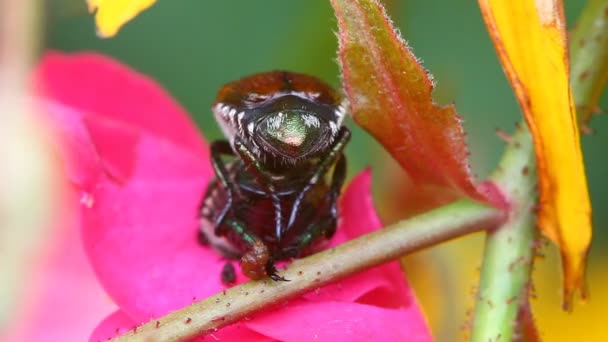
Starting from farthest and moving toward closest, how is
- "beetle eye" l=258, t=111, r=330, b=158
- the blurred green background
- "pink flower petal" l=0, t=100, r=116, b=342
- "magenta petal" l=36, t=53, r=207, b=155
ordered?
the blurred green background → "magenta petal" l=36, t=53, r=207, b=155 → "pink flower petal" l=0, t=100, r=116, b=342 → "beetle eye" l=258, t=111, r=330, b=158

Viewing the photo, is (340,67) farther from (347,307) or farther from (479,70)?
(479,70)

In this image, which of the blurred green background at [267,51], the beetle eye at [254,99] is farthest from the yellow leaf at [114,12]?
the blurred green background at [267,51]

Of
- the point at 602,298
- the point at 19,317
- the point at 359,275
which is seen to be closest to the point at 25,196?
the point at 19,317

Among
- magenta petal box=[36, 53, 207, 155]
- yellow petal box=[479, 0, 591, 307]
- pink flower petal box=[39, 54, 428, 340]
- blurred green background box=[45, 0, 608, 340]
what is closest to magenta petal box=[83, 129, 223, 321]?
pink flower petal box=[39, 54, 428, 340]

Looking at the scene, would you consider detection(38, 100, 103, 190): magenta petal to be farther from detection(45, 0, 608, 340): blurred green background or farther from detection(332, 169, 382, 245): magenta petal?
detection(45, 0, 608, 340): blurred green background

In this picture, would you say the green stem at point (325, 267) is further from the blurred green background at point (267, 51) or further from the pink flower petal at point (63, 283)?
the blurred green background at point (267, 51)

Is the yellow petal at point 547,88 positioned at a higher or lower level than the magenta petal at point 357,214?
higher
